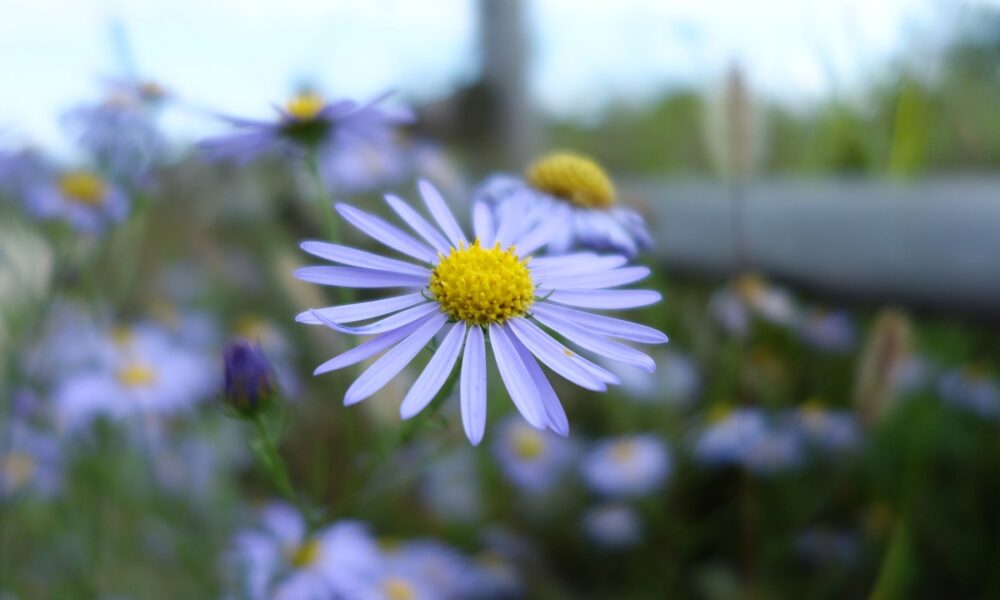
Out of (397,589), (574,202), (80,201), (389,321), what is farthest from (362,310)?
(80,201)

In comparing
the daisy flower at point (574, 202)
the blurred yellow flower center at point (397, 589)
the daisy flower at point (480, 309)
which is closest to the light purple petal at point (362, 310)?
the daisy flower at point (480, 309)

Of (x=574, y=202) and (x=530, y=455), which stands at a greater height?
(x=574, y=202)

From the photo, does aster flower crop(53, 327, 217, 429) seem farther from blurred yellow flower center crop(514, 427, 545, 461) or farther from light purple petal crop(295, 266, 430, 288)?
light purple petal crop(295, 266, 430, 288)

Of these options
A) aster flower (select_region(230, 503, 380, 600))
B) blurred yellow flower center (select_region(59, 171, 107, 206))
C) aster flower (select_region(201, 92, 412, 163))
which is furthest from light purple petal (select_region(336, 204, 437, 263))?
blurred yellow flower center (select_region(59, 171, 107, 206))

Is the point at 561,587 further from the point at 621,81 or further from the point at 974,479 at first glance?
the point at 621,81

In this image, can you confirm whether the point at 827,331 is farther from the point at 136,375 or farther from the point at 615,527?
the point at 136,375

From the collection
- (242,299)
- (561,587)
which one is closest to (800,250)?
(561,587)
